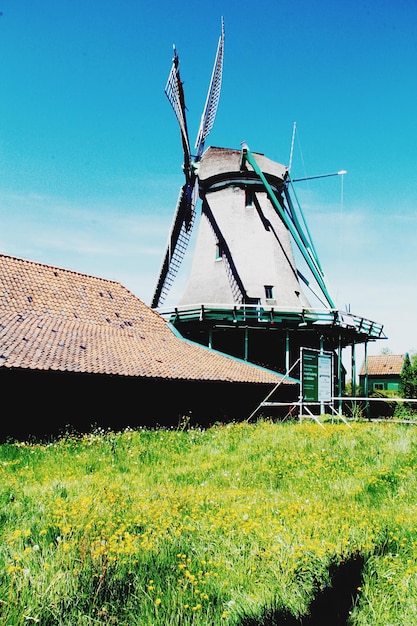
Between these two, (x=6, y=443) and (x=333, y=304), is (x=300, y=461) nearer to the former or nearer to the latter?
(x=6, y=443)

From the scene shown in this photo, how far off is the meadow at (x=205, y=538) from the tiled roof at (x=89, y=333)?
479 centimetres

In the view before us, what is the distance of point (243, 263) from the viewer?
75.5 feet

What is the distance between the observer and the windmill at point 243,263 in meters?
21.4

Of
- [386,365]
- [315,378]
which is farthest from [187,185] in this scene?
[386,365]

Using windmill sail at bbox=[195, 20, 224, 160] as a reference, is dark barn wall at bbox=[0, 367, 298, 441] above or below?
below

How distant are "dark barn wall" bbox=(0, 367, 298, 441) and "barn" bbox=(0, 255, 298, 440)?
1.1 inches

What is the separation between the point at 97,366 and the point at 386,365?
5065cm

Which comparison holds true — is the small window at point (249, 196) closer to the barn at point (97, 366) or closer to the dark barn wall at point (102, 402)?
the barn at point (97, 366)

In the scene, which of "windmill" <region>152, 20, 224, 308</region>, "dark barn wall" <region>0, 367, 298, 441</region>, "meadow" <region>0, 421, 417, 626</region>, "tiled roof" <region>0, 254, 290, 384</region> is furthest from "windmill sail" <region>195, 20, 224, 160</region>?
"meadow" <region>0, 421, 417, 626</region>

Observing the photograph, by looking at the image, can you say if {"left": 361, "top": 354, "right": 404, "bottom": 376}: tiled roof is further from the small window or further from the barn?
the barn

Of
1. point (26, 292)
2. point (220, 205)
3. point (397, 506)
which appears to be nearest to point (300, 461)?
point (397, 506)

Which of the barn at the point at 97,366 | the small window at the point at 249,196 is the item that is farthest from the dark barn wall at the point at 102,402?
the small window at the point at 249,196

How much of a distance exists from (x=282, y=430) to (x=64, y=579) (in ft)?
32.4

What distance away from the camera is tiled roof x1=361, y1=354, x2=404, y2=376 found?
56.9 m
